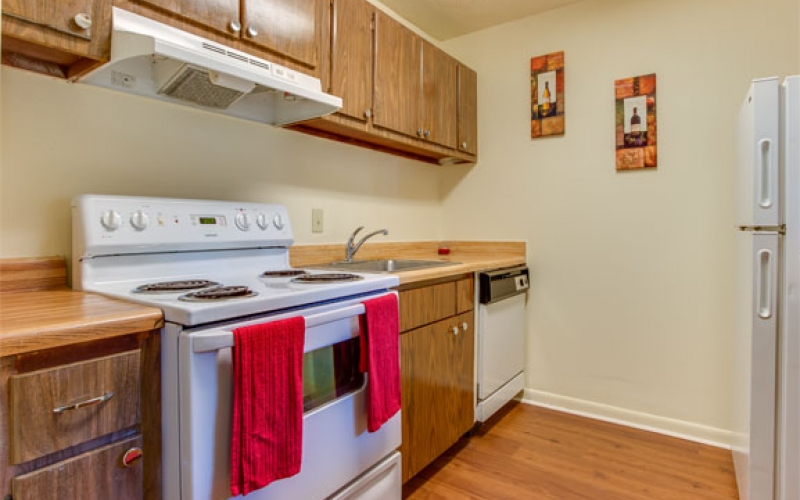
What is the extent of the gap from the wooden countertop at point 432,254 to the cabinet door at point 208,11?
907mm

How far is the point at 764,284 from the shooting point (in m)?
1.38

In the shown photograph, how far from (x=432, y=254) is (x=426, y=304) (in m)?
1.12

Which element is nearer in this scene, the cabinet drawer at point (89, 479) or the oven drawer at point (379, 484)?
the cabinet drawer at point (89, 479)

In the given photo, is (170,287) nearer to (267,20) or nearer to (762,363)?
(267,20)

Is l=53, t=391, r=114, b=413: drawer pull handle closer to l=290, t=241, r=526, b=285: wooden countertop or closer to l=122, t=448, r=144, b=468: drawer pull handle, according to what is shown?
l=122, t=448, r=144, b=468: drawer pull handle

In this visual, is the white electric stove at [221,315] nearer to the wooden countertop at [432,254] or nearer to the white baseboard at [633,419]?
the wooden countertop at [432,254]

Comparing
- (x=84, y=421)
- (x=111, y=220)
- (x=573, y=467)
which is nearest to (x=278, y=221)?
(x=111, y=220)

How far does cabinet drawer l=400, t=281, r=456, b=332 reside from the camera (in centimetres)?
160

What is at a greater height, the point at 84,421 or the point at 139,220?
the point at 139,220

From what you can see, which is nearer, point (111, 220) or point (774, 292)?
point (111, 220)

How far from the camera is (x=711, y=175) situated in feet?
6.89

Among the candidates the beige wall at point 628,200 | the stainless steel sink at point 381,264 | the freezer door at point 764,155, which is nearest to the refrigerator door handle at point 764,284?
the freezer door at point 764,155

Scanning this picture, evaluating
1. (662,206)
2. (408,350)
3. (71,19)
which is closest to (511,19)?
(662,206)

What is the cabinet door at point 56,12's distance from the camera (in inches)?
37.8
